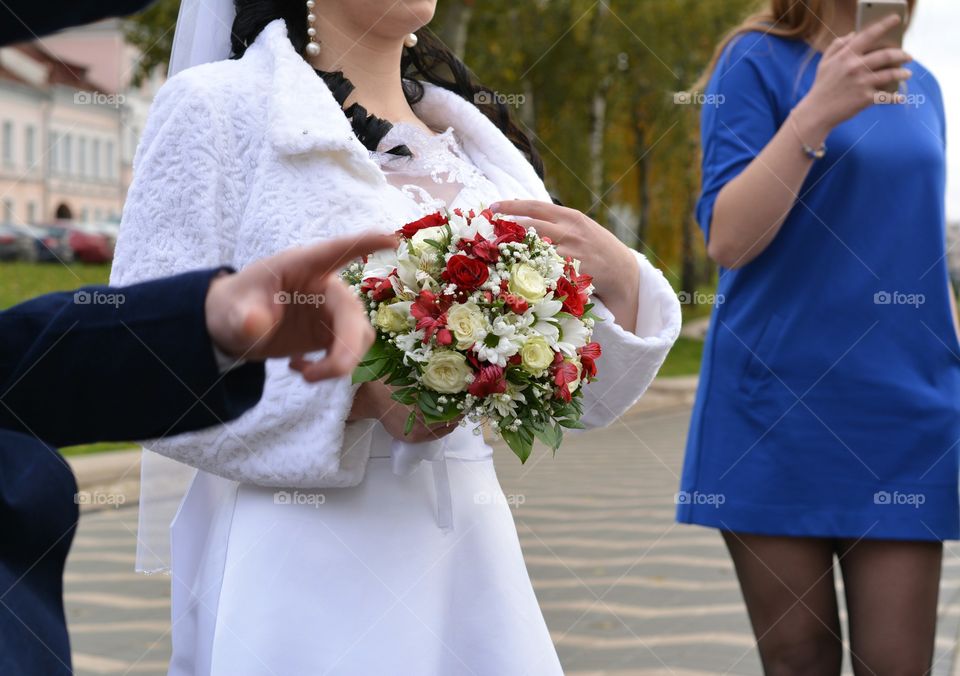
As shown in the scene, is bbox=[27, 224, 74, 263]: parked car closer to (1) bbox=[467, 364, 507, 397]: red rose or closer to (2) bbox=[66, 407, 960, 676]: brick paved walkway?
(2) bbox=[66, 407, 960, 676]: brick paved walkway

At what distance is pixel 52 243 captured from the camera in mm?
35938

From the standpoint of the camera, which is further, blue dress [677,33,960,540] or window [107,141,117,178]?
window [107,141,117,178]

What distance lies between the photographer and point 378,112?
2500 millimetres

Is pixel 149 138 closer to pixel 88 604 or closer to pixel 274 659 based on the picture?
pixel 274 659

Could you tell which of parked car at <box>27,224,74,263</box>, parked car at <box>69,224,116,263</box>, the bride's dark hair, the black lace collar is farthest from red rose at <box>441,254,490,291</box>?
parked car at <box>69,224,116,263</box>

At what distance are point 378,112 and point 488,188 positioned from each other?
242 millimetres

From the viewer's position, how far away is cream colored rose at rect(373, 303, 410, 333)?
2127 millimetres

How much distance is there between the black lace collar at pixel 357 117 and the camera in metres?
2.41

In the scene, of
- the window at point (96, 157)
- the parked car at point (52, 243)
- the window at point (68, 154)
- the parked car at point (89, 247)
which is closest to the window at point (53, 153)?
the window at point (68, 154)

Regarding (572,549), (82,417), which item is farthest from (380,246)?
(572,549)

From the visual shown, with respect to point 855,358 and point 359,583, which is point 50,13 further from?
point 855,358

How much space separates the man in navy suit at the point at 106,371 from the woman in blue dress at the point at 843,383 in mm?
1709

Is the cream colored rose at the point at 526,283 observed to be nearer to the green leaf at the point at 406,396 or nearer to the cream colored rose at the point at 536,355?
the cream colored rose at the point at 536,355

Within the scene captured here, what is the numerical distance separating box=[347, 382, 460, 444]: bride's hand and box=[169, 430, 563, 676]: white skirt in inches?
4.1
